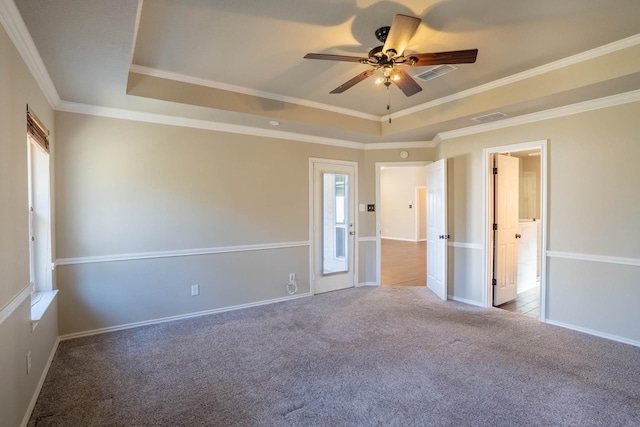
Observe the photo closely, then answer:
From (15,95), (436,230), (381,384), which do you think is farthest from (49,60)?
(436,230)

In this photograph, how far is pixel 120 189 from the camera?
138 inches

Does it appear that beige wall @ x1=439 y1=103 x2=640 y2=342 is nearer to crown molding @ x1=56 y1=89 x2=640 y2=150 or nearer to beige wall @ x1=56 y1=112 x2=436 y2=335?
crown molding @ x1=56 y1=89 x2=640 y2=150

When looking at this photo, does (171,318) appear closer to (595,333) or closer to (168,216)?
(168,216)

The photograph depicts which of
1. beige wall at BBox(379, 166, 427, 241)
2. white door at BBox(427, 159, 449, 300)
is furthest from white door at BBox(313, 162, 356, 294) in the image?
beige wall at BBox(379, 166, 427, 241)

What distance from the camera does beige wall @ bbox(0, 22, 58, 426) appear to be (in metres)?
1.75

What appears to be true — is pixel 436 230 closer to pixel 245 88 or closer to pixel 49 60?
pixel 245 88

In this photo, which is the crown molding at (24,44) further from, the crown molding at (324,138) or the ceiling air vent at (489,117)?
the ceiling air vent at (489,117)

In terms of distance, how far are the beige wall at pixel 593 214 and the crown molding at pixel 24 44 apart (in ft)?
15.4

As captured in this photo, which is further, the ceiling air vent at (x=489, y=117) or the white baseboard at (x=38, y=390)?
the ceiling air vent at (x=489, y=117)

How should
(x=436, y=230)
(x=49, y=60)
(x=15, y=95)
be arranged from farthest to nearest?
(x=436, y=230)
(x=49, y=60)
(x=15, y=95)

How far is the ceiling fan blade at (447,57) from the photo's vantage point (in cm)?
214

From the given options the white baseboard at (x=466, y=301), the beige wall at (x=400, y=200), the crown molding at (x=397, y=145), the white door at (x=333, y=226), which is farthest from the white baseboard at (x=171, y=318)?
the beige wall at (x=400, y=200)

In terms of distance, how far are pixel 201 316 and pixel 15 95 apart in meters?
2.88

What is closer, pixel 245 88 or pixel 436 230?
pixel 245 88
